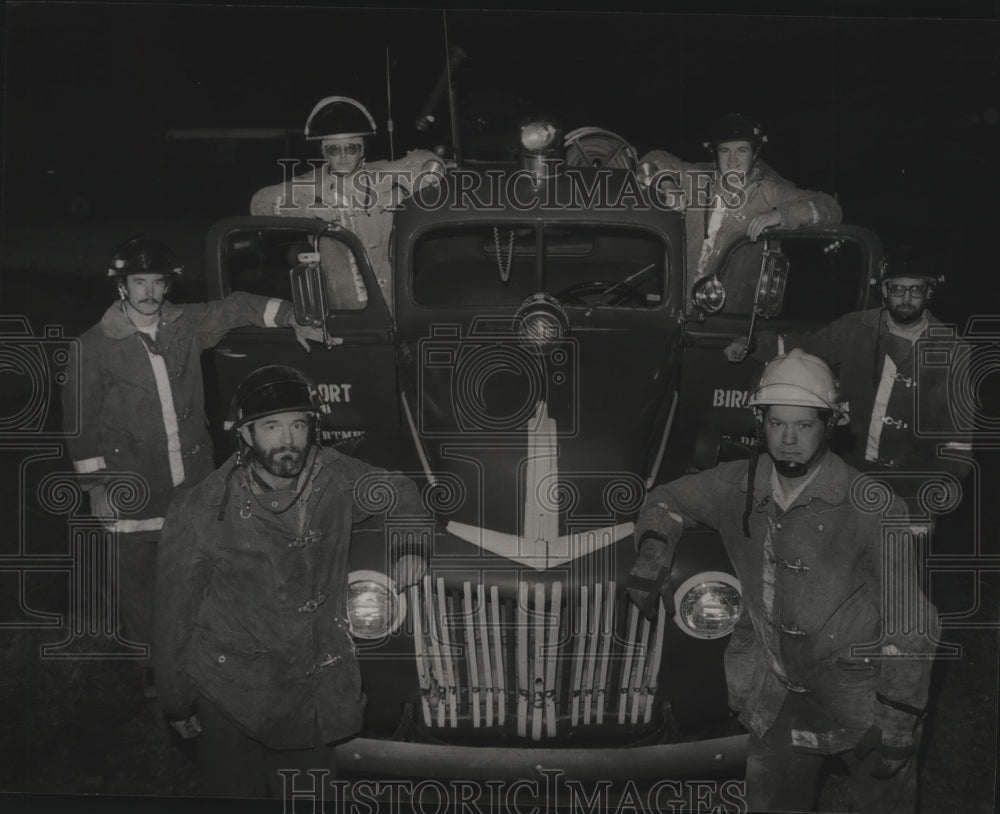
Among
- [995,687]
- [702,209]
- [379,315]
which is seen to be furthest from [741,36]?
[995,687]

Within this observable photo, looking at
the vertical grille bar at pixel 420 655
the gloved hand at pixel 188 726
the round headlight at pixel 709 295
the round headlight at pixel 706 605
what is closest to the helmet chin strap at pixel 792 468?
the round headlight at pixel 706 605

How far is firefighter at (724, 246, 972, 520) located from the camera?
10.5 ft

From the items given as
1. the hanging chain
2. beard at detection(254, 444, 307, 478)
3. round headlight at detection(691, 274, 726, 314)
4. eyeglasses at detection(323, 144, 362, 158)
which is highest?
eyeglasses at detection(323, 144, 362, 158)

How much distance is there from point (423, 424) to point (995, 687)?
188 centimetres

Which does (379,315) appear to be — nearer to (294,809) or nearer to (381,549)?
(381,549)

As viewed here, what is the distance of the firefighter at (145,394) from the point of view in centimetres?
325

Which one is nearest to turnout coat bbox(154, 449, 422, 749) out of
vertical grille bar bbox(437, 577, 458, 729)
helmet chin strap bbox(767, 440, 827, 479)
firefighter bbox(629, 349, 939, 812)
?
vertical grille bar bbox(437, 577, 458, 729)

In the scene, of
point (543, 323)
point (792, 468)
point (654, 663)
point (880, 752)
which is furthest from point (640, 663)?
point (543, 323)

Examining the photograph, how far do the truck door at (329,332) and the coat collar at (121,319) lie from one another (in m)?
0.14

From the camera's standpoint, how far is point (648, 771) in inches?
109

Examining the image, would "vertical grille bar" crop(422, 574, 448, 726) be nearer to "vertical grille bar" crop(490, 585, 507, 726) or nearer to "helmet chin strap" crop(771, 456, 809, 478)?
"vertical grille bar" crop(490, 585, 507, 726)

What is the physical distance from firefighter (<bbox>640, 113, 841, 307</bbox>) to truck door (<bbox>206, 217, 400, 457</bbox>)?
3.04 feet

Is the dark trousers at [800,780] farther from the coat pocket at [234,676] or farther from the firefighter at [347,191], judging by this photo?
the firefighter at [347,191]

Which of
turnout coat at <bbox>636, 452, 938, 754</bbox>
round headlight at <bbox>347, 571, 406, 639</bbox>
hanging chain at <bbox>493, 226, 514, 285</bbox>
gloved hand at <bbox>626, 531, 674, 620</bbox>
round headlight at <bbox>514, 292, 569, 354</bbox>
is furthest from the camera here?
hanging chain at <bbox>493, 226, 514, 285</bbox>
